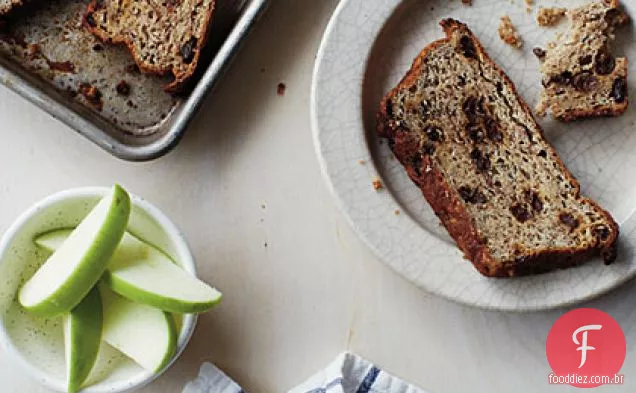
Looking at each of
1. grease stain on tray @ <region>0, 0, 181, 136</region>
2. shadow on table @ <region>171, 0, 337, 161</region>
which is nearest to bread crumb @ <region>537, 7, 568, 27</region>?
shadow on table @ <region>171, 0, 337, 161</region>

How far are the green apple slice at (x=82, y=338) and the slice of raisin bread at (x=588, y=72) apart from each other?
116 cm

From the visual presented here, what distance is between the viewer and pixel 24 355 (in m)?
2.17

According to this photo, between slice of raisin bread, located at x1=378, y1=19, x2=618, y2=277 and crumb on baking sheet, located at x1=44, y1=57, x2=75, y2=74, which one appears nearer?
slice of raisin bread, located at x1=378, y1=19, x2=618, y2=277

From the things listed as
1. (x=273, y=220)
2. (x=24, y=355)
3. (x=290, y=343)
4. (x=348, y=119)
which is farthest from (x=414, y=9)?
(x=24, y=355)

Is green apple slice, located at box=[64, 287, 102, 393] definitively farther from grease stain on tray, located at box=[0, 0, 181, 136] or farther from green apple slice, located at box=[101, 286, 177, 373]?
grease stain on tray, located at box=[0, 0, 181, 136]

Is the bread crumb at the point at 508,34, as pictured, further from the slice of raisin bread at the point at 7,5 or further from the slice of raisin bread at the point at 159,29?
the slice of raisin bread at the point at 7,5

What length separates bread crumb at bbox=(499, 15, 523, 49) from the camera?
223 centimetres

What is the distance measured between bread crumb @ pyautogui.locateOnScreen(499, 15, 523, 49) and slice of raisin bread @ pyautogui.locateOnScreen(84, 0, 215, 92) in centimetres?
71

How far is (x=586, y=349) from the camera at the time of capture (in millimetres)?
2316

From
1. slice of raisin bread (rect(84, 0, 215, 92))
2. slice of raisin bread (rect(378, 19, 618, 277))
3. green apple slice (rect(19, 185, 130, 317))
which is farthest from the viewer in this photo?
slice of raisin bread (rect(84, 0, 215, 92))

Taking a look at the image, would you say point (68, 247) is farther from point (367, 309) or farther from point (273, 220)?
point (367, 309)

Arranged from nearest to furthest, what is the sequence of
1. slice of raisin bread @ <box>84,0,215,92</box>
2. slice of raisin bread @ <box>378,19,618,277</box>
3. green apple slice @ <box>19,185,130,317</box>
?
1. green apple slice @ <box>19,185,130,317</box>
2. slice of raisin bread @ <box>378,19,618,277</box>
3. slice of raisin bread @ <box>84,0,215,92</box>

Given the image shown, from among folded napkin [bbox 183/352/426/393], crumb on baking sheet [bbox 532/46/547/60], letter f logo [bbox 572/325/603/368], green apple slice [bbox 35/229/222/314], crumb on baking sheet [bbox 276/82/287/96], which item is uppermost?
crumb on baking sheet [bbox 532/46/547/60]

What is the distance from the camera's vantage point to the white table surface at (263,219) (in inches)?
91.5
